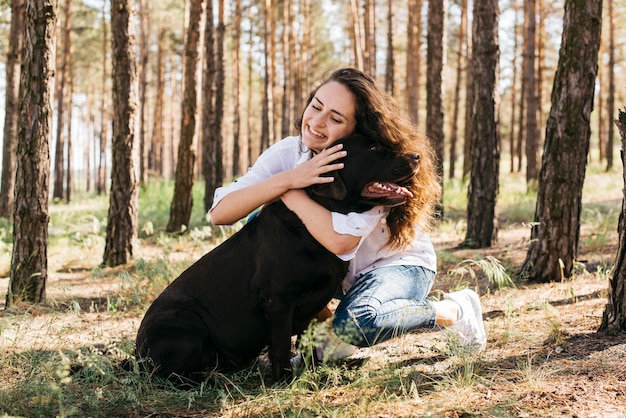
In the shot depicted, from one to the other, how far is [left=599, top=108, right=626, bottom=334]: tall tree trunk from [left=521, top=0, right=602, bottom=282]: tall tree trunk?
1431 millimetres

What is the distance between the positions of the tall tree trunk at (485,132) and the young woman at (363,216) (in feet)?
13.5

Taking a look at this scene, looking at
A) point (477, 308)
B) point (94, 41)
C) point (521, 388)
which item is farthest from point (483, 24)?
point (94, 41)

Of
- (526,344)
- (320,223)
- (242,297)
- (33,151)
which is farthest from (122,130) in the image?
(526,344)

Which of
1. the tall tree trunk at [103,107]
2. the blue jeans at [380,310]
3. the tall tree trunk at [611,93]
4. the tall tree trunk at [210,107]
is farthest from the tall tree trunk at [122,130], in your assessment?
the tall tree trunk at [611,93]

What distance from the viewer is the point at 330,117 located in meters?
3.25

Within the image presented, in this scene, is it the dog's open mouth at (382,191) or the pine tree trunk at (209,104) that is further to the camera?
the pine tree trunk at (209,104)

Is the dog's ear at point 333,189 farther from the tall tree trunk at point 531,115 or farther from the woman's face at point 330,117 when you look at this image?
the tall tree trunk at point 531,115

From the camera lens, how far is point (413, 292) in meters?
3.47

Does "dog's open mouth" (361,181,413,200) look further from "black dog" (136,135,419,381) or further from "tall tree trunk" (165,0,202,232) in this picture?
"tall tree trunk" (165,0,202,232)

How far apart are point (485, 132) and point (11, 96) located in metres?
9.08

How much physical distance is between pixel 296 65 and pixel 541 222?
20.7 meters

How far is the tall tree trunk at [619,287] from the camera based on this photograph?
11.4 feet

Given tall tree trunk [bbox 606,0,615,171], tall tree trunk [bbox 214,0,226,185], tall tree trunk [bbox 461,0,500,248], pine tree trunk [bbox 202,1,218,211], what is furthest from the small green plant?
tall tree trunk [bbox 606,0,615,171]

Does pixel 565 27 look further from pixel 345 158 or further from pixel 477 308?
pixel 345 158
